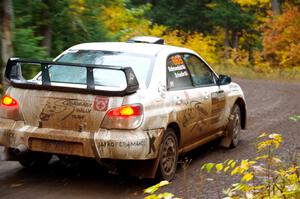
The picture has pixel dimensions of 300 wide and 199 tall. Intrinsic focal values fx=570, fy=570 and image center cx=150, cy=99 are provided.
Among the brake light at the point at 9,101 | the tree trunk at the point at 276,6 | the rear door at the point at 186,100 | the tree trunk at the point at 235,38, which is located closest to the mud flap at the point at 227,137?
the rear door at the point at 186,100

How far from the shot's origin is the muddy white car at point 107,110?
6.31 metres

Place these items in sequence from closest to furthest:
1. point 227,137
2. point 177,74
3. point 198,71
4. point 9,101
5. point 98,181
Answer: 1. point 9,101
2. point 98,181
3. point 177,74
4. point 198,71
5. point 227,137

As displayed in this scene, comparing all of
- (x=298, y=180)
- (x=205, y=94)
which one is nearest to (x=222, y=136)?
(x=205, y=94)

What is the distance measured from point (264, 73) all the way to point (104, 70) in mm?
Answer: 25530

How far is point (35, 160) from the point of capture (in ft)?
24.5

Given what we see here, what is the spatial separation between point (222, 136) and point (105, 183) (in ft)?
9.30

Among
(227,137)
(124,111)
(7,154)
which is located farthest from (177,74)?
(7,154)

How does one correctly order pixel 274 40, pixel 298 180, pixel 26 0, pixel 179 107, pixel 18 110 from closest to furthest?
pixel 298 180 → pixel 18 110 → pixel 179 107 → pixel 26 0 → pixel 274 40

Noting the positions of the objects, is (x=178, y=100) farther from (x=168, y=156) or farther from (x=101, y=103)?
(x=101, y=103)

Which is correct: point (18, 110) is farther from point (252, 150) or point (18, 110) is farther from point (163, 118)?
point (252, 150)

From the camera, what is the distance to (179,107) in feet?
23.8

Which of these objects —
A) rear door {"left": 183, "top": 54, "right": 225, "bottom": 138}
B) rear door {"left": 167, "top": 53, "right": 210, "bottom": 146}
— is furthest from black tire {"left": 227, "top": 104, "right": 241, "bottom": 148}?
rear door {"left": 167, "top": 53, "right": 210, "bottom": 146}

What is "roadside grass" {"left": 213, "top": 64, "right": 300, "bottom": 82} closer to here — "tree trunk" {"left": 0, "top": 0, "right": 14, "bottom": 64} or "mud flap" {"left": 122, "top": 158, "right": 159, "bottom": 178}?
"tree trunk" {"left": 0, "top": 0, "right": 14, "bottom": 64}

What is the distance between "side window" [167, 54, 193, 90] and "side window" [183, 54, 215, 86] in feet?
0.58
